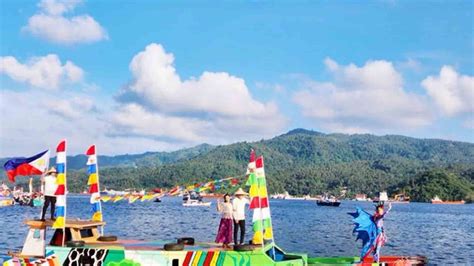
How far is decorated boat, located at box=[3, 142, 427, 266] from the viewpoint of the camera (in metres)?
22.5

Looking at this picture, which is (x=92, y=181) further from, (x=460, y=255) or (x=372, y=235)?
(x=460, y=255)

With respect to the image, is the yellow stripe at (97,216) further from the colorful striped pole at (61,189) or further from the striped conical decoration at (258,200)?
the striped conical decoration at (258,200)

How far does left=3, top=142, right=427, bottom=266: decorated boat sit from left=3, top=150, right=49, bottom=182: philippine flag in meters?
1.57

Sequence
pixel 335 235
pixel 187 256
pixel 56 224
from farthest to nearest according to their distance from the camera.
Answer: pixel 335 235, pixel 56 224, pixel 187 256

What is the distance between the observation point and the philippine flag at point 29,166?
26.7m

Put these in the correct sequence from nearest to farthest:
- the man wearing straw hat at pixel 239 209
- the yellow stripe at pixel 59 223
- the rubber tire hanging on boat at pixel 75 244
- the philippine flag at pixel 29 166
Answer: the rubber tire hanging on boat at pixel 75 244, the yellow stripe at pixel 59 223, the man wearing straw hat at pixel 239 209, the philippine flag at pixel 29 166

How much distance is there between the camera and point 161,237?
63312 mm

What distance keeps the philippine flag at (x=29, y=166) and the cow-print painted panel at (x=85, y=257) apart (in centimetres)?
488

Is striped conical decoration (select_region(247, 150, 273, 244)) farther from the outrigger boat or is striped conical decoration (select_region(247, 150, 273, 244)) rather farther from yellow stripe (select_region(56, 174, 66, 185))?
yellow stripe (select_region(56, 174, 66, 185))

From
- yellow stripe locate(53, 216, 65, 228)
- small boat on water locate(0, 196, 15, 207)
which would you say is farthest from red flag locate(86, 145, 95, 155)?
small boat on water locate(0, 196, 15, 207)

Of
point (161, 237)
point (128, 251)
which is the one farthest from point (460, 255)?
point (128, 251)

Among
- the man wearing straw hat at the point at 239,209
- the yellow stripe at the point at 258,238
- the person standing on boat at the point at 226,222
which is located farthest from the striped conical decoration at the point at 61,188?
the yellow stripe at the point at 258,238

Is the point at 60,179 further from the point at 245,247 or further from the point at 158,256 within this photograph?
the point at 245,247

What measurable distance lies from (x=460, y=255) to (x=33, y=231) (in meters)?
43.5
